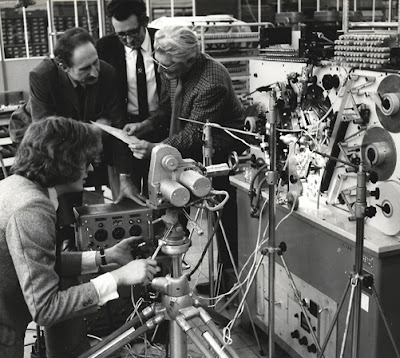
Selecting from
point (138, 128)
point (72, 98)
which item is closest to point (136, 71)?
point (138, 128)

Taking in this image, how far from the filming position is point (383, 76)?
191 cm

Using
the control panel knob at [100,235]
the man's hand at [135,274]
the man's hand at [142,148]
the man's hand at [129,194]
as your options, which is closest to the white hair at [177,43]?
the man's hand at [142,148]

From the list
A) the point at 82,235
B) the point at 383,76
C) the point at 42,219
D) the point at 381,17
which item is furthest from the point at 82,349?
the point at 381,17

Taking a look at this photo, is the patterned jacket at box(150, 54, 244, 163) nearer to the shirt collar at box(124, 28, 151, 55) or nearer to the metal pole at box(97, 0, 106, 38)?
the shirt collar at box(124, 28, 151, 55)

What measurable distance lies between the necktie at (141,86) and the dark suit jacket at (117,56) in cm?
7

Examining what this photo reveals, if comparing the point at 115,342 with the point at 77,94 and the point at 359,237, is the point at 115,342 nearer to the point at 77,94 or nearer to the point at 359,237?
the point at 359,237

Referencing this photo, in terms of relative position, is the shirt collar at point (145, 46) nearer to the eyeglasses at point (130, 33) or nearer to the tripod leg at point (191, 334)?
the eyeglasses at point (130, 33)

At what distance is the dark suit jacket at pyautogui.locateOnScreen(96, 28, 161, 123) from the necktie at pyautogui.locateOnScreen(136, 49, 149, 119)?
0.22 feet

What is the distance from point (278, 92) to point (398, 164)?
0.61m

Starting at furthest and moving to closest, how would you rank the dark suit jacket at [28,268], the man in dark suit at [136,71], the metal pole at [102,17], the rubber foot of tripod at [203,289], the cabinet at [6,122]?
the metal pole at [102,17]
the cabinet at [6,122]
the rubber foot of tripod at [203,289]
the man in dark suit at [136,71]
the dark suit jacket at [28,268]

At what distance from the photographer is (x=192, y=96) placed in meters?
2.65

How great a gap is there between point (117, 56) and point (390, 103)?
1.64 meters

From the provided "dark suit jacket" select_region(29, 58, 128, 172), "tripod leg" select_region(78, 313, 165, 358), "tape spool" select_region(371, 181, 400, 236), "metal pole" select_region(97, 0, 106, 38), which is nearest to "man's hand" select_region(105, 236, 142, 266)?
"tripod leg" select_region(78, 313, 165, 358)

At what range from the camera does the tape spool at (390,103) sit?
1.83 meters
